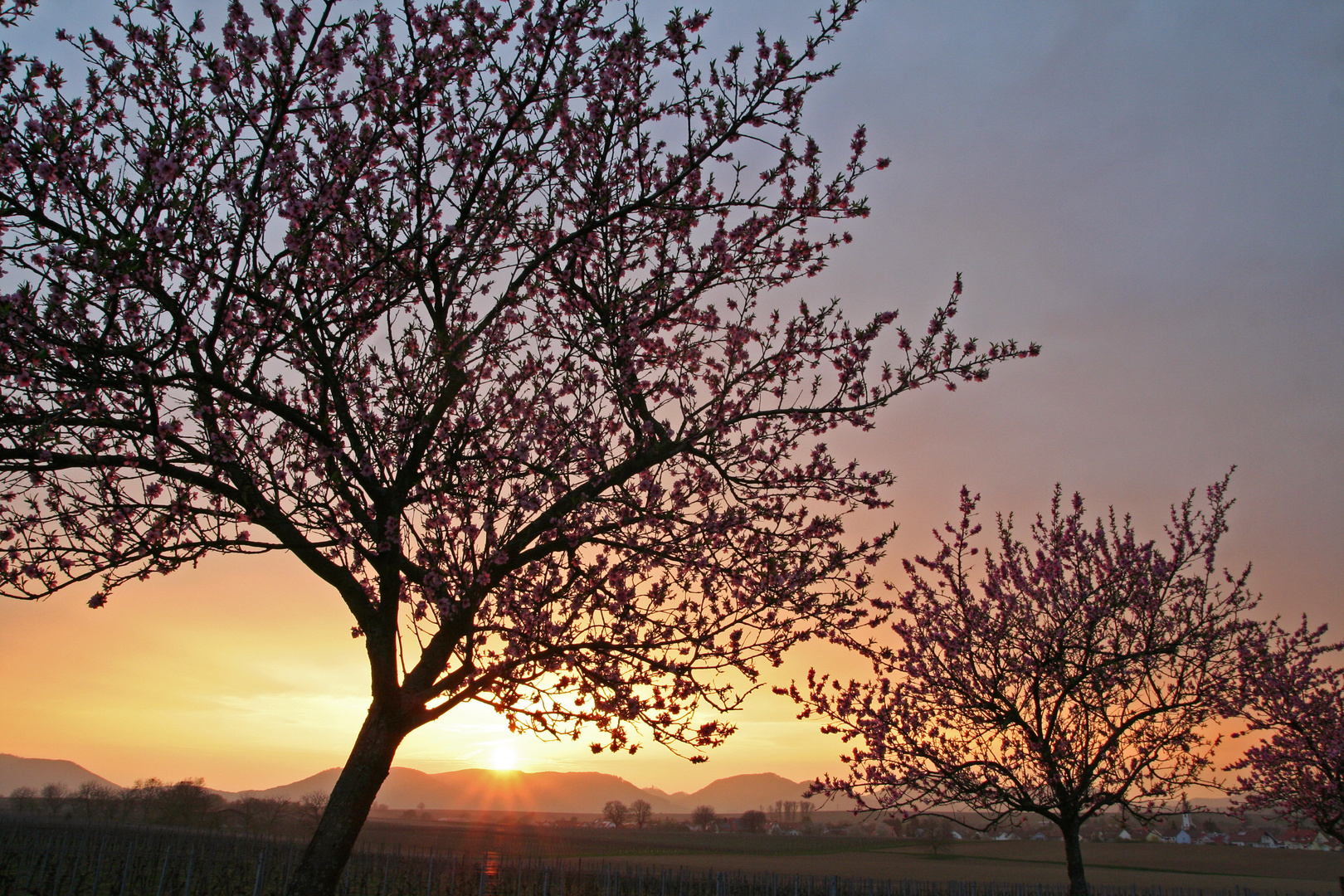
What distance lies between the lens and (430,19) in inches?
251

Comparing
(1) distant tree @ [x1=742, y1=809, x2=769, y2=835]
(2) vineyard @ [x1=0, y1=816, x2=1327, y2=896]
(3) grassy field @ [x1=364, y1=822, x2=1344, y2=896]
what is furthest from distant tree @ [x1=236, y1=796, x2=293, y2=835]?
(1) distant tree @ [x1=742, y1=809, x2=769, y2=835]

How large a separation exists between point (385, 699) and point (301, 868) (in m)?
1.40

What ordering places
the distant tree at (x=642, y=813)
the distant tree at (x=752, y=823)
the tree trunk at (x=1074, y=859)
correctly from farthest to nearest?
1. the distant tree at (x=642, y=813)
2. the distant tree at (x=752, y=823)
3. the tree trunk at (x=1074, y=859)

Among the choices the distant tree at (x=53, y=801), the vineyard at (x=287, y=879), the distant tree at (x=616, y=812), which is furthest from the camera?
the distant tree at (x=616, y=812)

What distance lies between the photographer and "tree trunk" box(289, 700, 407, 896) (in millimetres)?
5930

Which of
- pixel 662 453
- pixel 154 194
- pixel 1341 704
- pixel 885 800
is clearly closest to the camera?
pixel 154 194

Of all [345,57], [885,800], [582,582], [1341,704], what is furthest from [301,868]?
[1341,704]

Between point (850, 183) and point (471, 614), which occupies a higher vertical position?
point (850, 183)

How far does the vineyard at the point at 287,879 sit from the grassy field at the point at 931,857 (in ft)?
35.7

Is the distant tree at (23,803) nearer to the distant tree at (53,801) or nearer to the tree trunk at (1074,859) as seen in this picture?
the distant tree at (53,801)

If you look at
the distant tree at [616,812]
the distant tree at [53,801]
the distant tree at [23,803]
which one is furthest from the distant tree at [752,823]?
the distant tree at [23,803]

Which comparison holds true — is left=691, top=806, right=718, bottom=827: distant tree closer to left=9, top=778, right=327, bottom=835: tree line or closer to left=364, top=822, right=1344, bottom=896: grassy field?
left=364, top=822, right=1344, bottom=896: grassy field

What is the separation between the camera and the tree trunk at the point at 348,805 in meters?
5.93

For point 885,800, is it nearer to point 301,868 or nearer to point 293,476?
point 301,868
